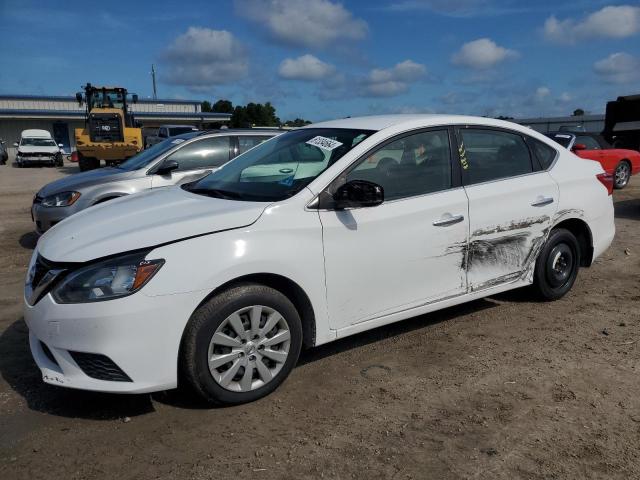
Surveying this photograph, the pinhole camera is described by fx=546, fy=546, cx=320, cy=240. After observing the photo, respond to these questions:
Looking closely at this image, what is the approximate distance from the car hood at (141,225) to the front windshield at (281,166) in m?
0.23

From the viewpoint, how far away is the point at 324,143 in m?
3.94

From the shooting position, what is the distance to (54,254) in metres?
3.14

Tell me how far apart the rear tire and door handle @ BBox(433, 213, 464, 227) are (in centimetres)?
115

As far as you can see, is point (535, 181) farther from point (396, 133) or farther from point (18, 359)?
point (18, 359)

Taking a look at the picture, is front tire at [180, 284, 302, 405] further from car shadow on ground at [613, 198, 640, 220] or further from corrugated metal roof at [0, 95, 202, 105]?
corrugated metal roof at [0, 95, 202, 105]

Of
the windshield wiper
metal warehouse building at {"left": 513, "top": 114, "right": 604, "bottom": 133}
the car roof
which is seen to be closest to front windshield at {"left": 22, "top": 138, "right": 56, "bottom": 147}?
metal warehouse building at {"left": 513, "top": 114, "right": 604, "bottom": 133}

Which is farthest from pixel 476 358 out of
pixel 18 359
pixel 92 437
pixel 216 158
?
pixel 216 158

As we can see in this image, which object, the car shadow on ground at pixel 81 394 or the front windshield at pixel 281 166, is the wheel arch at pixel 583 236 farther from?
the front windshield at pixel 281 166

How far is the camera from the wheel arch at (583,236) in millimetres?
4949

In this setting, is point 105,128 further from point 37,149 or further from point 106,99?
point 37,149

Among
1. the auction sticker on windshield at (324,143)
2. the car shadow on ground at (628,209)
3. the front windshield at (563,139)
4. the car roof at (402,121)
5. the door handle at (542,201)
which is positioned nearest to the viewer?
the auction sticker on windshield at (324,143)

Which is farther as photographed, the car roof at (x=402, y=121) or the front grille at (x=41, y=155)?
the front grille at (x=41, y=155)

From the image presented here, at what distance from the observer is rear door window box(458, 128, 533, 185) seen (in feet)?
13.9

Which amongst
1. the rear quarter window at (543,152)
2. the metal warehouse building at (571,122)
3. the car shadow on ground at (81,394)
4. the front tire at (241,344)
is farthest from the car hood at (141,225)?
the metal warehouse building at (571,122)
